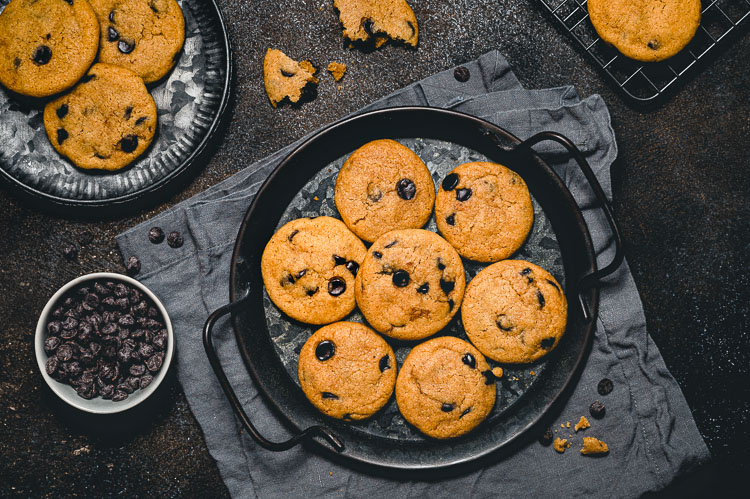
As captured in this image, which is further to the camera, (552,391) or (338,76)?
(338,76)

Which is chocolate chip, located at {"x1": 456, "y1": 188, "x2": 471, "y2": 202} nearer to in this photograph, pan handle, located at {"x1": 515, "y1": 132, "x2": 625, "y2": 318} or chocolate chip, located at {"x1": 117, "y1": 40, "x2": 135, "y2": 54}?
pan handle, located at {"x1": 515, "y1": 132, "x2": 625, "y2": 318}

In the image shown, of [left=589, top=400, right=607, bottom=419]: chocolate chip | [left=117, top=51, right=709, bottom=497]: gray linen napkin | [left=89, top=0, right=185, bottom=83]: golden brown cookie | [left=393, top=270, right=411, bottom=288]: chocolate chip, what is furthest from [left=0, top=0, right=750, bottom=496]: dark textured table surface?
[left=393, top=270, right=411, bottom=288]: chocolate chip

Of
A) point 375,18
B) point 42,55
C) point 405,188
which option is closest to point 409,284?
point 405,188

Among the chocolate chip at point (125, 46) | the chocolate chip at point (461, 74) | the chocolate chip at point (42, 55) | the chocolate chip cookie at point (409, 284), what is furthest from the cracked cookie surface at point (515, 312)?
the chocolate chip at point (42, 55)

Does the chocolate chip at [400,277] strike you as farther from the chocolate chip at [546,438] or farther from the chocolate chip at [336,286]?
the chocolate chip at [546,438]

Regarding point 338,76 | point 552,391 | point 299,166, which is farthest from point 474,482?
point 338,76

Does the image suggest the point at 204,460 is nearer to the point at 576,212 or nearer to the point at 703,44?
the point at 576,212

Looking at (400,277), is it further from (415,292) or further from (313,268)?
(313,268)
